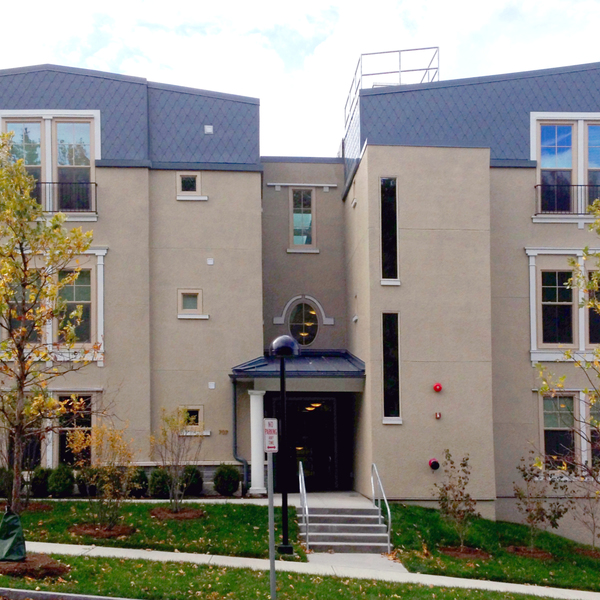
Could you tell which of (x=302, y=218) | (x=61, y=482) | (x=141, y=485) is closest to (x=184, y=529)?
(x=141, y=485)

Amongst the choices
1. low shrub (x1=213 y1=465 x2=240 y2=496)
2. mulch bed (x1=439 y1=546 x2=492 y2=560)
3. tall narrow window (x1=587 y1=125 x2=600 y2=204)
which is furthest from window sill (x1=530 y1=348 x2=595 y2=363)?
low shrub (x1=213 y1=465 x2=240 y2=496)

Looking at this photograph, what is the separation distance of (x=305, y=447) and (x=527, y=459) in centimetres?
549

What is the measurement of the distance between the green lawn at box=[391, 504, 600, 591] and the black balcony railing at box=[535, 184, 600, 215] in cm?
735

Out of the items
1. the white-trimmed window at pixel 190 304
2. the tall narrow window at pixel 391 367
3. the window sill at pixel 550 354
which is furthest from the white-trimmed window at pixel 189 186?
the window sill at pixel 550 354

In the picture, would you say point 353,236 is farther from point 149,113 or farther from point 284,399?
point 284,399

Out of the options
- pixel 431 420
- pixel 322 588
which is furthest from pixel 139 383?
pixel 322 588

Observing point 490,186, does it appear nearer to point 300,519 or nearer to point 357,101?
point 357,101

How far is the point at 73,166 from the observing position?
58.7ft

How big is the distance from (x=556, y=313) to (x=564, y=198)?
9.03 ft

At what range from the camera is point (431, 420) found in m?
16.3

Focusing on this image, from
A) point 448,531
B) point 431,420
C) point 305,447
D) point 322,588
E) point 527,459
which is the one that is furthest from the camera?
point 305,447

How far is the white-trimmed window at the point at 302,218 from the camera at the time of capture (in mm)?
20719

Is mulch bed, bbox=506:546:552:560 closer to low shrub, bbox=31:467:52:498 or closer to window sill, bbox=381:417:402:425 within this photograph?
window sill, bbox=381:417:402:425

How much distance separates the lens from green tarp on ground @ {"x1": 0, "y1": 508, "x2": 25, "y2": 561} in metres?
10.7
